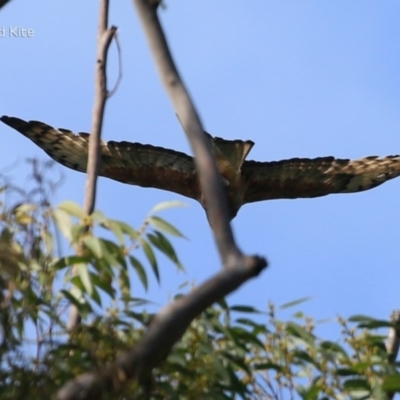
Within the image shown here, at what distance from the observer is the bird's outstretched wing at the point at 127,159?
24.6 feet

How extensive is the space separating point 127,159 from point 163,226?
4.38m

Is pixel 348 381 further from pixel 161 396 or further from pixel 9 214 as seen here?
pixel 9 214

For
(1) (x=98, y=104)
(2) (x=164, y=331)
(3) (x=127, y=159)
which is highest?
(3) (x=127, y=159)

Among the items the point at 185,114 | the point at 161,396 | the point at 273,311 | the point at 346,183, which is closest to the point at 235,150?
the point at 346,183

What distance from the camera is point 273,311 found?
11.4 feet

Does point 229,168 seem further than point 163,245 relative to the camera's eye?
Yes

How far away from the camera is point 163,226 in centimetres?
333

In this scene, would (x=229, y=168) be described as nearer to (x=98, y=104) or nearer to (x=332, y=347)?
(x=98, y=104)

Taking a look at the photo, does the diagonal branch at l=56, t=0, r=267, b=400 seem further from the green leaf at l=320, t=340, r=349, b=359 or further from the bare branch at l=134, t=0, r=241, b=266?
the green leaf at l=320, t=340, r=349, b=359

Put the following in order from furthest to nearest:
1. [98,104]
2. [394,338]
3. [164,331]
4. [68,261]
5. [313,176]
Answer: [313,176], [98,104], [394,338], [68,261], [164,331]

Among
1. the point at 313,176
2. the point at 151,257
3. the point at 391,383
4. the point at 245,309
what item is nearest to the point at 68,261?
the point at 151,257

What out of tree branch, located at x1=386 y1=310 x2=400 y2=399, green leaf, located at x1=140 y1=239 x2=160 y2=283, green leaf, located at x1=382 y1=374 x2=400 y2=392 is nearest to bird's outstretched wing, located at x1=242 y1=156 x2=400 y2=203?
tree branch, located at x1=386 y1=310 x2=400 y2=399

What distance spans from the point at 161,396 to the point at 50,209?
1.84 ft

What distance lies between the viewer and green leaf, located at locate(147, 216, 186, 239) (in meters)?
3.32
